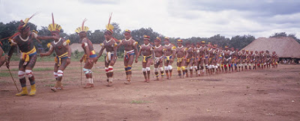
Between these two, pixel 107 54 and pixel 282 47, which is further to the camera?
pixel 282 47

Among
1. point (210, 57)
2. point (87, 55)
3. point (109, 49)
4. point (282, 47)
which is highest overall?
point (282, 47)

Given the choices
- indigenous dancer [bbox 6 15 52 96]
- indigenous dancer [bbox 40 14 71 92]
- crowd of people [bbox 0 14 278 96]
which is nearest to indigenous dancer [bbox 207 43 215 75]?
crowd of people [bbox 0 14 278 96]

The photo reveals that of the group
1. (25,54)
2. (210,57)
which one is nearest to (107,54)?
(25,54)

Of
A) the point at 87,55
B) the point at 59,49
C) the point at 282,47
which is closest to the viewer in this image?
the point at 59,49

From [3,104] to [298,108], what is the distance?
6.99m

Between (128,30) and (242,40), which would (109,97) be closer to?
(128,30)

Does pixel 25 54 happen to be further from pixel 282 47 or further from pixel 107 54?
pixel 282 47

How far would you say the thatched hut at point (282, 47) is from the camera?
39.9 meters

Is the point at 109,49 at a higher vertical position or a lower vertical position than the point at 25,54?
higher

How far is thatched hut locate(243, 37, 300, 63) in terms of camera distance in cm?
3988

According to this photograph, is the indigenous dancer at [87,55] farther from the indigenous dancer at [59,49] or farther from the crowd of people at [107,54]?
the indigenous dancer at [59,49]

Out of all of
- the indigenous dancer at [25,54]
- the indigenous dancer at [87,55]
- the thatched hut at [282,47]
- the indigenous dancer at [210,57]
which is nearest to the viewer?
the indigenous dancer at [25,54]

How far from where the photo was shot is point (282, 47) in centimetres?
4112

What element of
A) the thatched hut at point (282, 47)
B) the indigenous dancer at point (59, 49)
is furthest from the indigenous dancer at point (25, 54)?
the thatched hut at point (282, 47)
